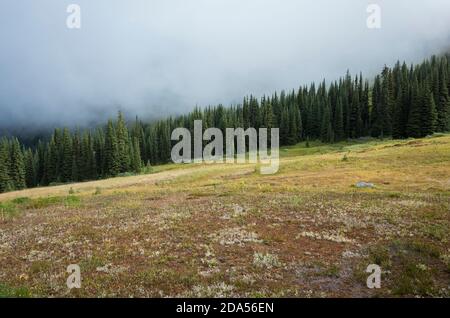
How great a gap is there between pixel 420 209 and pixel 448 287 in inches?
581

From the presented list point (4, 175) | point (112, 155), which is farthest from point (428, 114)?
point (4, 175)

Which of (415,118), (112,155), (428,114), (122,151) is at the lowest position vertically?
(112,155)

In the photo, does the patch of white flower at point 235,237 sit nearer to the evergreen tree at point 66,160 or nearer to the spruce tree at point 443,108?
the spruce tree at point 443,108

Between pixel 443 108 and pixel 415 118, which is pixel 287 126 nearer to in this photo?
pixel 415 118

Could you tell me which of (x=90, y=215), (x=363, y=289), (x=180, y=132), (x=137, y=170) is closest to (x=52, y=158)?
(x=137, y=170)

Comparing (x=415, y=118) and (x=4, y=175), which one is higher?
(x=415, y=118)

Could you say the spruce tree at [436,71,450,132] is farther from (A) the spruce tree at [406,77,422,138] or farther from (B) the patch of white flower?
(B) the patch of white flower

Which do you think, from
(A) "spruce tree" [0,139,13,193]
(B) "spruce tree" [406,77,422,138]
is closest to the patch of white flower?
(B) "spruce tree" [406,77,422,138]

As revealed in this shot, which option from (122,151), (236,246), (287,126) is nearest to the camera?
(236,246)

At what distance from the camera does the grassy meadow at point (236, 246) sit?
520 inches

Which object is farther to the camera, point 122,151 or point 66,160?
point 66,160

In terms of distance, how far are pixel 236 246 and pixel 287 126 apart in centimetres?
14155

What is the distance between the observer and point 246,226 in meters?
22.7

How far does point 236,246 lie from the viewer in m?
18.7
